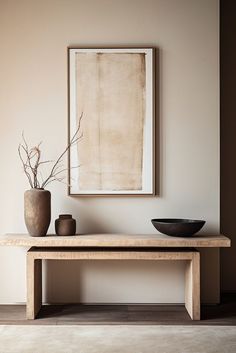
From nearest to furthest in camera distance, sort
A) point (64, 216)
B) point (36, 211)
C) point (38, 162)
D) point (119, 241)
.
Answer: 1. point (119, 241)
2. point (36, 211)
3. point (64, 216)
4. point (38, 162)

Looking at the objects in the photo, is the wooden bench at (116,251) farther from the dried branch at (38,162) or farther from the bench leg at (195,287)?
the dried branch at (38,162)

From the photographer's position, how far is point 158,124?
446cm

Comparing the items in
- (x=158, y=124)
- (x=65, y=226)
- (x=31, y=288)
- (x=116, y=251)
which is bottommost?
(x=31, y=288)

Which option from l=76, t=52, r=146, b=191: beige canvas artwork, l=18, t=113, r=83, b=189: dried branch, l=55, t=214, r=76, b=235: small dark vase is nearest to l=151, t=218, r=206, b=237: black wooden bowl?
l=76, t=52, r=146, b=191: beige canvas artwork

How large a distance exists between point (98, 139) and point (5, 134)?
33.8 inches

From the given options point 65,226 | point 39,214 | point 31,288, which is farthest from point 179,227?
point 31,288

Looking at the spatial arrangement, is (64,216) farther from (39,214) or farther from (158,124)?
(158,124)

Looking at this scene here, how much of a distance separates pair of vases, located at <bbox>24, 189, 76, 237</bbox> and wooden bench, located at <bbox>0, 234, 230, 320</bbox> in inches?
3.7

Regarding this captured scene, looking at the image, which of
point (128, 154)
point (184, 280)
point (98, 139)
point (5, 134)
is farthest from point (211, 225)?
point (5, 134)

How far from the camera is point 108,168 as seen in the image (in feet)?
14.5

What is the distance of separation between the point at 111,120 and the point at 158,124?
0.43 m

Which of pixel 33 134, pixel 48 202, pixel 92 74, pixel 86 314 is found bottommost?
pixel 86 314

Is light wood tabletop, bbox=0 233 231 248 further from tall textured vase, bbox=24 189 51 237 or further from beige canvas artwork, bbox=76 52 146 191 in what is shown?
beige canvas artwork, bbox=76 52 146 191

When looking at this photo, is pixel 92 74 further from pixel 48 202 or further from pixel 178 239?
pixel 178 239
